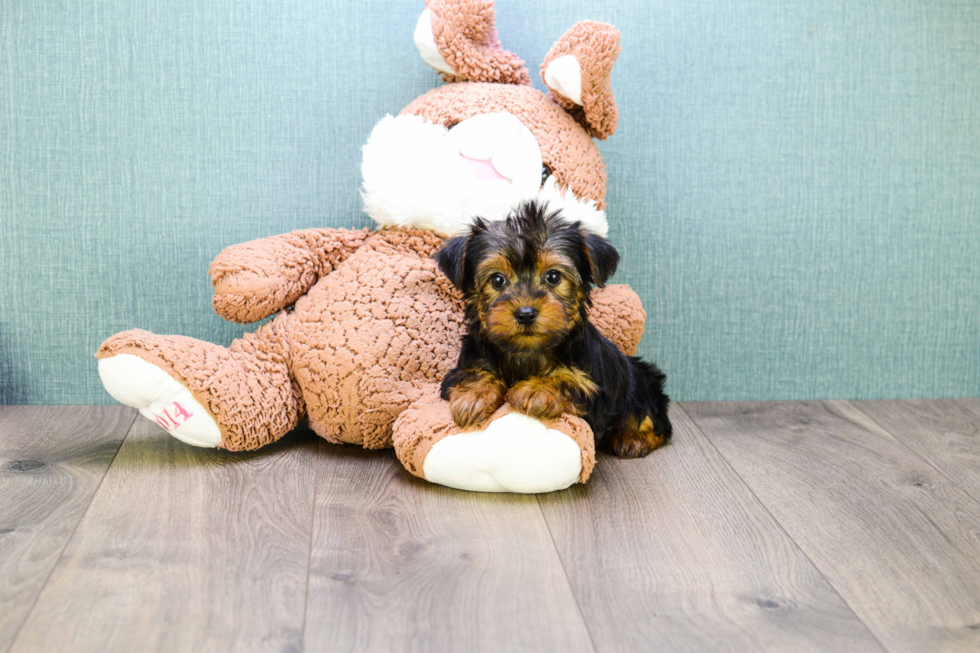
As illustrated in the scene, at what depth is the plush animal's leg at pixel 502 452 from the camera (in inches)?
79.3

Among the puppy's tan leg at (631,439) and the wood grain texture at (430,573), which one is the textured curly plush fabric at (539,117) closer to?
the puppy's tan leg at (631,439)

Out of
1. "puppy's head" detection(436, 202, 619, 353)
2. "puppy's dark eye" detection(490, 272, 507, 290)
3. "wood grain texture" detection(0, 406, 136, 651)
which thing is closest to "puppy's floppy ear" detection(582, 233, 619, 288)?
"puppy's head" detection(436, 202, 619, 353)

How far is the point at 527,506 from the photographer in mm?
2037

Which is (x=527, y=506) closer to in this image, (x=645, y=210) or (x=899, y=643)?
(x=899, y=643)

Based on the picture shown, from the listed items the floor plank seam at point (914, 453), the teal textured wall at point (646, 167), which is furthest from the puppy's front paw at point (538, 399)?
the floor plank seam at point (914, 453)

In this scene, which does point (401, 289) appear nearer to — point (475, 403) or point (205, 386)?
point (475, 403)

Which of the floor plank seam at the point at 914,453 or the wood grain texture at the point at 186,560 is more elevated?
the floor plank seam at the point at 914,453

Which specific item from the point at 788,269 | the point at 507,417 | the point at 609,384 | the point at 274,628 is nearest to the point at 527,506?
the point at 507,417

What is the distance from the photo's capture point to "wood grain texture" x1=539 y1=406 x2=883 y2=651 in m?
1.51

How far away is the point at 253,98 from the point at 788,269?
187 cm

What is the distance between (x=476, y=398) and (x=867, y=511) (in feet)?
3.23

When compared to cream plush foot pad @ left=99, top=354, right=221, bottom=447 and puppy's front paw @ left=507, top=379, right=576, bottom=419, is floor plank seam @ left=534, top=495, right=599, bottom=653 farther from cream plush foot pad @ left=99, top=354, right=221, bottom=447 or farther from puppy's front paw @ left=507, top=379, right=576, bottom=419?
cream plush foot pad @ left=99, top=354, right=221, bottom=447

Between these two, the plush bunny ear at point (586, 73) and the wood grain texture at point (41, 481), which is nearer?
the wood grain texture at point (41, 481)

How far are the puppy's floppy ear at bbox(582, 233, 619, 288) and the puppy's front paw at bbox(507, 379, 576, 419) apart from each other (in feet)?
0.94
